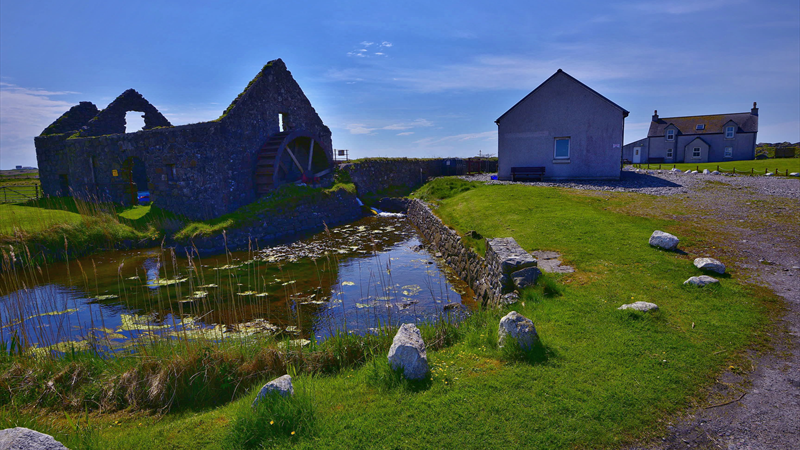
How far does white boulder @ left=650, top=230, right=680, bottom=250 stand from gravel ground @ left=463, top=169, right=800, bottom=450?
777 millimetres

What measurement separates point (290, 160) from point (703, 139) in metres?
45.6

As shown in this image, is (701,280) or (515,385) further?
(701,280)

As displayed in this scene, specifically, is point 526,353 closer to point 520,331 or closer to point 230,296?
point 520,331

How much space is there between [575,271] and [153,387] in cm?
709

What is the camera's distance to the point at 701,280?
260 inches

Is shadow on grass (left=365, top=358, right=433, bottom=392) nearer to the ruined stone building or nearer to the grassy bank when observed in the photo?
the grassy bank

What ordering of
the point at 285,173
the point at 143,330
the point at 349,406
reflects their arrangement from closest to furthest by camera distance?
1. the point at 349,406
2. the point at 143,330
3. the point at 285,173

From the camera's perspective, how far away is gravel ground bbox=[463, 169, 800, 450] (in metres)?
3.53

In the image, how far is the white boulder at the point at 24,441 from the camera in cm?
273

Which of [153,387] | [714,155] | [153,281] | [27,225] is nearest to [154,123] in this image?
[27,225]

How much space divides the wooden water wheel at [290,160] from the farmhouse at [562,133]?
37.7 feet

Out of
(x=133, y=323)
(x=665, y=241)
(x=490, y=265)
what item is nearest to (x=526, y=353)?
(x=490, y=265)

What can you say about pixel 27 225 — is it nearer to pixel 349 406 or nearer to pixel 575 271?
pixel 349 406

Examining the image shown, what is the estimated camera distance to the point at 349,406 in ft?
13.2
